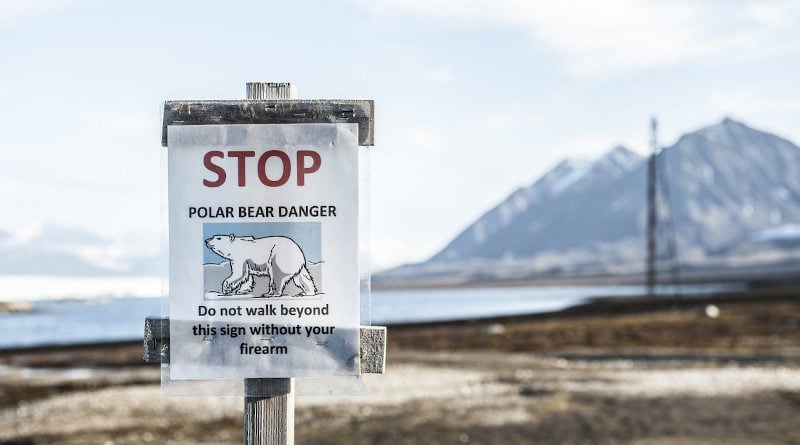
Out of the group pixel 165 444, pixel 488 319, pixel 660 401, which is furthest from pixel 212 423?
pixel 488 319

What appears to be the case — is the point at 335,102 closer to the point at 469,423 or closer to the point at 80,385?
the point at 469,423

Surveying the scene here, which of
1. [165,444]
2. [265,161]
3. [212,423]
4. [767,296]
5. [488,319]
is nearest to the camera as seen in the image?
[265,161]

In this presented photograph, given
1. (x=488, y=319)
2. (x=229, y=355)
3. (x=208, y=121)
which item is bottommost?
(x=488, y=319)

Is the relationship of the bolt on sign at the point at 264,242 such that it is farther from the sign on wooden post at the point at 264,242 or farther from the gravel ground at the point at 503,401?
the gravel ground at the point at 503,401

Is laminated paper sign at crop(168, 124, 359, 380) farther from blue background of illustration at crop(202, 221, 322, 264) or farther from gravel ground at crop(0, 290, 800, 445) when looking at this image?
gravel ground at crop(0, 290, 800, 445)

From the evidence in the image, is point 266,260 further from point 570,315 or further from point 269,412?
point 570,315

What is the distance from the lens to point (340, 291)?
386 cm

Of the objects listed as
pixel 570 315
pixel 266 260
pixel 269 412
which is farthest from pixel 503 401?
pixel 570 315

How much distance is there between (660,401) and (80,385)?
1653cm

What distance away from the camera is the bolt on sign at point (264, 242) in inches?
151

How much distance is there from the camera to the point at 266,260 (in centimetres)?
383

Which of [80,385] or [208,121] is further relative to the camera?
[80,385]

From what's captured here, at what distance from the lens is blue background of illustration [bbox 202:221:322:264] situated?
3.83 meters

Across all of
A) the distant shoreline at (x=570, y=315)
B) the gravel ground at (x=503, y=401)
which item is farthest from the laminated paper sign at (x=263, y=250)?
the distant shoreline at (x=570, y=315)
